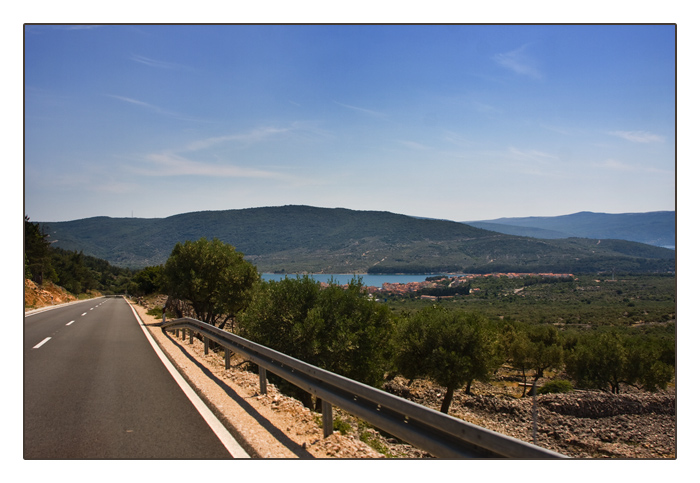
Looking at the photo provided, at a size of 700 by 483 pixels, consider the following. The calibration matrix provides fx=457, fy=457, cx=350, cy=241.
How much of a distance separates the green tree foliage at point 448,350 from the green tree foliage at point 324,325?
1035 cm

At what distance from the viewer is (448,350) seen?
3231cm

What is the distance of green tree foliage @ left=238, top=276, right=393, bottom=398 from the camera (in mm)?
20422

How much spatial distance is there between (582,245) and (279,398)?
19889 cm

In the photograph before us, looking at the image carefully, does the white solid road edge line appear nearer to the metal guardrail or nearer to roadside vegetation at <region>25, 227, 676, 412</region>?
the metal guardrail

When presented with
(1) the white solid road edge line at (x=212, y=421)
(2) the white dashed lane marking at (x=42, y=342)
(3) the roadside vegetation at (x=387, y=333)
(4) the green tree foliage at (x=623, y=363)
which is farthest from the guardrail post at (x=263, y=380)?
(4) the green tree foliage at (x=623, y=363)

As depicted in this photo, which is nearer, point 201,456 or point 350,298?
point 201,456

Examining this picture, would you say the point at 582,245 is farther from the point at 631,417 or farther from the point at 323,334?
the point at 323,334

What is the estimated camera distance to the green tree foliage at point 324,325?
20.4m

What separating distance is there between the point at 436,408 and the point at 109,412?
104 ft

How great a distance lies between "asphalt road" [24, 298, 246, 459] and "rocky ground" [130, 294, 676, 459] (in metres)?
0.51

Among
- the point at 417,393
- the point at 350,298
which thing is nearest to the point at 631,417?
the point at 417,393

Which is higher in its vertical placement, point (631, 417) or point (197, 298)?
point (197, 298)

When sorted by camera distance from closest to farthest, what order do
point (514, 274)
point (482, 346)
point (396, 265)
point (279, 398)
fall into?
1. point (279, 398)
2. point (482, 346)
3. point (514, 274)
4. point (396, 265)

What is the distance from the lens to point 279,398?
7.36 m
